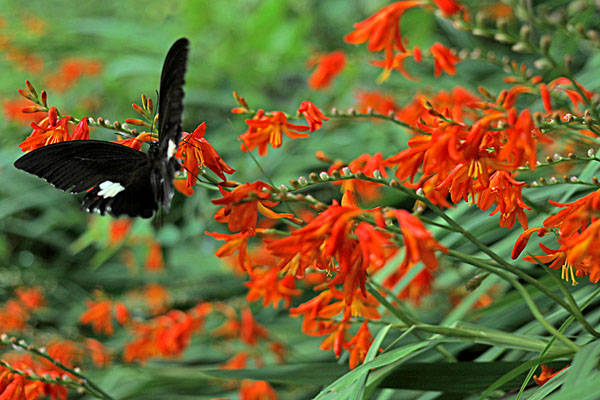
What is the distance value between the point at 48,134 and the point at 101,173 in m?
0.08

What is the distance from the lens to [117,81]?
2.80m

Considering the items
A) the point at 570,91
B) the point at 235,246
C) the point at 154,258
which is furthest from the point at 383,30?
the point at 154,258

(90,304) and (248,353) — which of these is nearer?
(248,353)

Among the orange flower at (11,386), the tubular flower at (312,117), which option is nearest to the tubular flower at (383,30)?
the tubular flower at (312,117)

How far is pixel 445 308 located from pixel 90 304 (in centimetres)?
105

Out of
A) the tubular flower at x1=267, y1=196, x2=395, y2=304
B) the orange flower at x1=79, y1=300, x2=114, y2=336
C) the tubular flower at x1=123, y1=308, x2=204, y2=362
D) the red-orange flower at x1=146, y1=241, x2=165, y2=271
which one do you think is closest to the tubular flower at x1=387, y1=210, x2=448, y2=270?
the tubular flower at x1=267, y1=196, x2=395, y2=304

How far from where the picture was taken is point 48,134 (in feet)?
2.39

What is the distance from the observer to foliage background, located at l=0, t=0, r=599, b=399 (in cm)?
195

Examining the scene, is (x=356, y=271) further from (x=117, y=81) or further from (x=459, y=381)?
(x=117, y=81)

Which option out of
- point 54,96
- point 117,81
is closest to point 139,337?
point 117,81

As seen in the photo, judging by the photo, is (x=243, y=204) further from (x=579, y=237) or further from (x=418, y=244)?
(x=579, y=237)

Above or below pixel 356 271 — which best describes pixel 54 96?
above

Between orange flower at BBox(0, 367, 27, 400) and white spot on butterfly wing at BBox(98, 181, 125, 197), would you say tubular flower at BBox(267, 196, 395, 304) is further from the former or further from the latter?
orange flower at BBox(0, 367, 27, 400)

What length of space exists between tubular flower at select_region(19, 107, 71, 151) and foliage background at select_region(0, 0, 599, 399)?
2.93 ft
